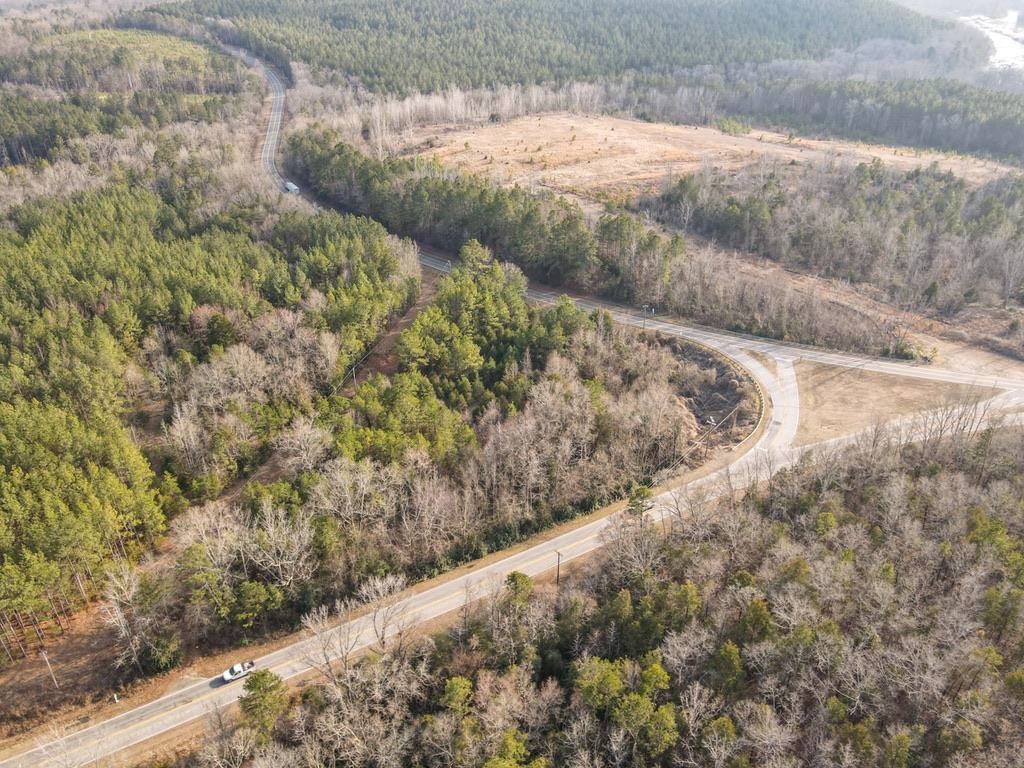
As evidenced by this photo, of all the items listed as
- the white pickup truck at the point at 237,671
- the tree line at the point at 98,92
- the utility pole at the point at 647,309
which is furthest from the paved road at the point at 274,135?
the white pickup truck at the point at 237,671

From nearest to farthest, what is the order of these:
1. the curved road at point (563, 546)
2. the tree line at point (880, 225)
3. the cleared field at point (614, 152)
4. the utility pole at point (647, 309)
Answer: the curved road at point (563, 546)
the utility pole at point (647, 309)
the tree line at point (880, 225)
the cleared field at point (614, 152)

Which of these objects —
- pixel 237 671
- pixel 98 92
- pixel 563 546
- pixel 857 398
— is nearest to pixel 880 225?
pixel 857 398

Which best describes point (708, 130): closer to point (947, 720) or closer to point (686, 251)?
point (686, 251)

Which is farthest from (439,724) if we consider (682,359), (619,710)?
(682,359)

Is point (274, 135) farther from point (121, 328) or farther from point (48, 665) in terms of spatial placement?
point (48, 665)

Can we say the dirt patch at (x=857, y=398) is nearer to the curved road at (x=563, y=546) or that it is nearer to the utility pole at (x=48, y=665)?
the curved road at (x=563, y=546)

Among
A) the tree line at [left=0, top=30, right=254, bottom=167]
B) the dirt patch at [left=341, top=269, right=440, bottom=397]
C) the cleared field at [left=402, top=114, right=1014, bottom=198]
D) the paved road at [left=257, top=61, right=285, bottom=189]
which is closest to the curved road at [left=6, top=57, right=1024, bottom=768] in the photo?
the dirt patch at [left=341, top=269, right=440, bottom=397]

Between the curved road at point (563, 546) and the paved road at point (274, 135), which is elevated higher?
the paved road at point (274, 135)

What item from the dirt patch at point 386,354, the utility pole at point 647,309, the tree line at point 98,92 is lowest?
the dirt patch at point 386,354
